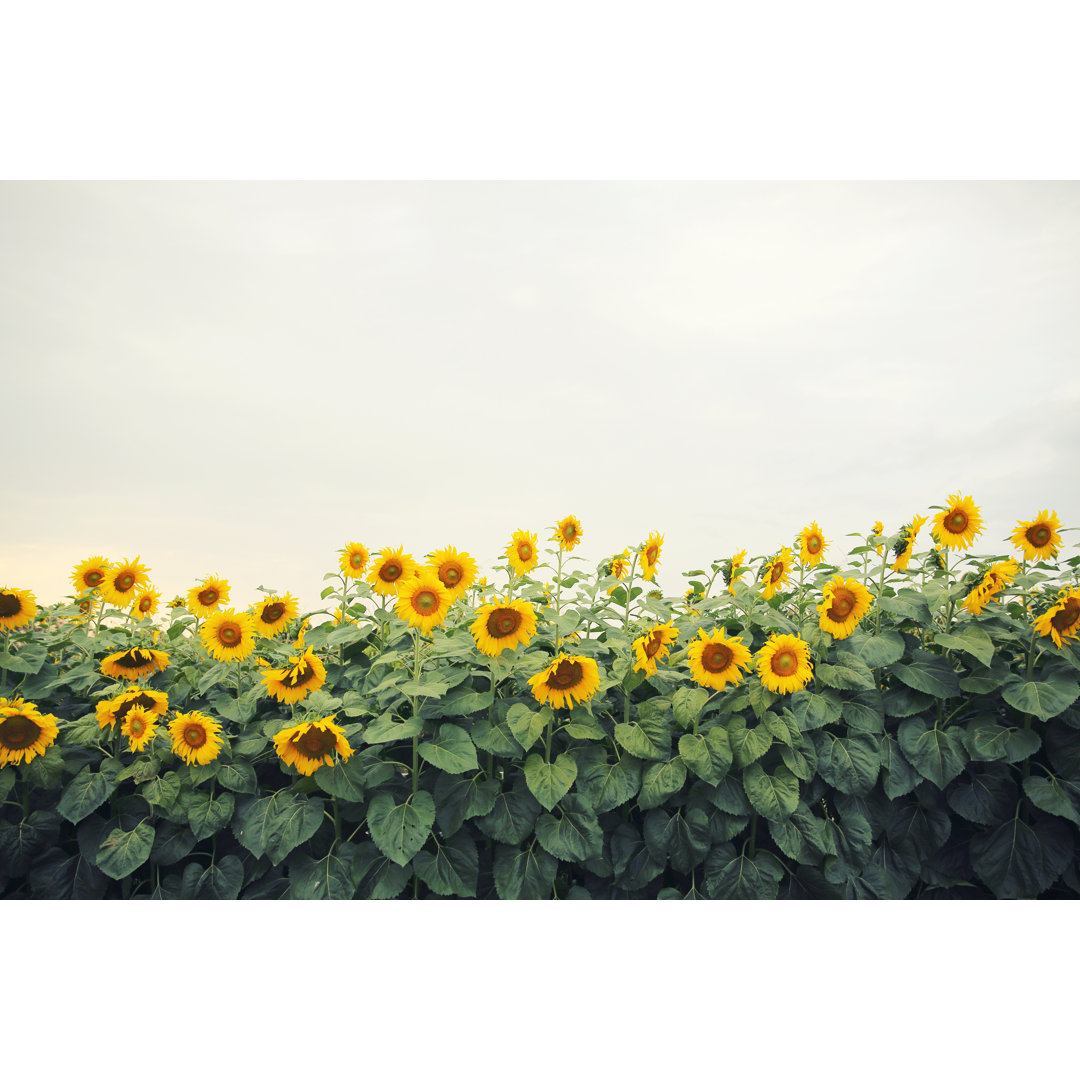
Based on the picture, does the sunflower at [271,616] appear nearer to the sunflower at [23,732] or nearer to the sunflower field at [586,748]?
the sunflower field at [586,748]

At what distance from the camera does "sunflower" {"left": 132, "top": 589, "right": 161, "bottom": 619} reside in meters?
3.65

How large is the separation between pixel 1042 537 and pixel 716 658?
1.44m

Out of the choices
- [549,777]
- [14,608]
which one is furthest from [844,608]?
[14,608]

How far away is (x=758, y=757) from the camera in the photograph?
2504mm

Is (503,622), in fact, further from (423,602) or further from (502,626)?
(423,602)

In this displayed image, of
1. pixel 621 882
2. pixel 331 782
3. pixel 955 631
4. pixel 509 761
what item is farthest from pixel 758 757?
pixel 331 782

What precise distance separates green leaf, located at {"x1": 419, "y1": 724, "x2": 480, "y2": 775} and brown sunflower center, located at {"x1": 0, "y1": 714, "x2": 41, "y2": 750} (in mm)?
1595

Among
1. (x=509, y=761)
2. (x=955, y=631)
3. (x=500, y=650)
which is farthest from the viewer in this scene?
(x=955, y=631)

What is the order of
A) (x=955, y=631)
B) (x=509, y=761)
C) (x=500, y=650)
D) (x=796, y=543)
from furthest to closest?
(x=796, y=543) → (x=955, y=631) → (x=509, y=761) → (x=500, y=650)

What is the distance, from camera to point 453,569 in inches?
101

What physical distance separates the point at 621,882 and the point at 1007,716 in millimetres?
1668

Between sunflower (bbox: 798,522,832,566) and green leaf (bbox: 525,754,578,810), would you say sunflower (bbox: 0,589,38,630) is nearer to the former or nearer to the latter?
green leaf (bbox: 525,754,578,810)

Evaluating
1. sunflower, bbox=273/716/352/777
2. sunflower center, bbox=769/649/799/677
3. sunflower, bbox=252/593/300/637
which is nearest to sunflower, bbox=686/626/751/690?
sunflower center, bbox=769/649/799/677

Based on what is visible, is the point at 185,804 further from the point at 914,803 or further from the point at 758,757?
the point at 914,803
